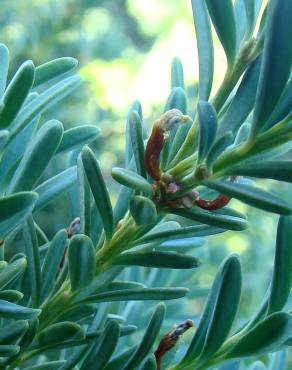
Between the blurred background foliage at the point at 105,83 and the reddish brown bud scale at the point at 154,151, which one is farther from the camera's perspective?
the blurred background foliage at the point at 105,83

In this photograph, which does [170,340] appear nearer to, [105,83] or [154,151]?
[154,151]

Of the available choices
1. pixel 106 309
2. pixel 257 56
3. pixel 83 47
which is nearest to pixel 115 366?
pixel 106 309

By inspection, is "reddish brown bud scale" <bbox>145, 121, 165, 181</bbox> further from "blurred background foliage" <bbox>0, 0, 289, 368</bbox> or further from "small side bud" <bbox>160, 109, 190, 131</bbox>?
"blurred background foliage" <bbox>0, 0, 289, 368</bbox>

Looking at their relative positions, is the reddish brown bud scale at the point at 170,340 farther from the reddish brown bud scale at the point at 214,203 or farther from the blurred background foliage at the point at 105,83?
the blurred background foliage at the point at 105,83

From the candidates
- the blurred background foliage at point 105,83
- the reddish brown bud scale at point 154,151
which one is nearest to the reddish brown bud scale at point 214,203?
the reddish brown bud scale at point 154,151

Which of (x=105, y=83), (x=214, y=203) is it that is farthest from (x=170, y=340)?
(x=105, y=83)

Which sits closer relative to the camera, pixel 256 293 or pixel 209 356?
pixel 209 356

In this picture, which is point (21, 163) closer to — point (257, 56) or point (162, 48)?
point (257, 56)

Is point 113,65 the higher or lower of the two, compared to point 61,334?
higher
